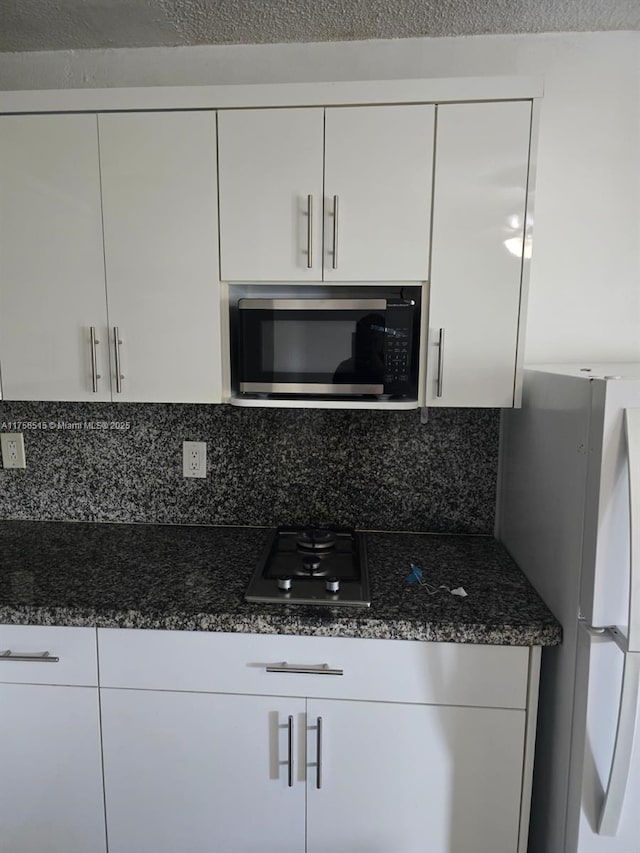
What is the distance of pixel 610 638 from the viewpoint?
3.33ft

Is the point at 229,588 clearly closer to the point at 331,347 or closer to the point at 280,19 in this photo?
the point at 331,347

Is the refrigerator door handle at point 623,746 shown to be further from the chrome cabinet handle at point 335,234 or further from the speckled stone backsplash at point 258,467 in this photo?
the chrome cabinet handle at point 335,234

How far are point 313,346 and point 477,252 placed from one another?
0.49m

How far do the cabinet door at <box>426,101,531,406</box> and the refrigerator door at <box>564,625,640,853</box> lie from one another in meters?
0.65

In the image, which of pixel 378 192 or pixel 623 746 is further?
pixel 378 192

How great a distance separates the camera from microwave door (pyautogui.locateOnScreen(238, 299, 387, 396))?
134 cm

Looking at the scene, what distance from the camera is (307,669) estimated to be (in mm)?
1180

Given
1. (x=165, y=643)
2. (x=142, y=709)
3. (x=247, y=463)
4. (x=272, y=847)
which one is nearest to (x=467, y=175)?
(x=247, y=463)

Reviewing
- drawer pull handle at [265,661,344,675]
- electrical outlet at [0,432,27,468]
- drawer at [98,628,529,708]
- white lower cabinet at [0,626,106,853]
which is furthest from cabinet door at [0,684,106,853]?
electrical outlet at [0,432,27,468]

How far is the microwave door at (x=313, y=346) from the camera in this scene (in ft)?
4.38

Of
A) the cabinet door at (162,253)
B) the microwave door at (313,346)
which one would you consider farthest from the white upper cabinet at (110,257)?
the microwave door at (313,346)

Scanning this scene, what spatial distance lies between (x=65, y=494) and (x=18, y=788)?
0.87 m

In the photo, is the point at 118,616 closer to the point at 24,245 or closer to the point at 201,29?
the point at 24,245

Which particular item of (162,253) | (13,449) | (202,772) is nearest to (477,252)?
(162,253)
